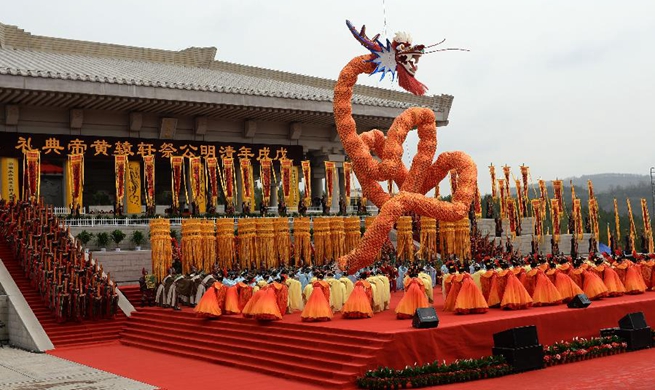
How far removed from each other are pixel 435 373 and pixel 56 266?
9632 millimetres

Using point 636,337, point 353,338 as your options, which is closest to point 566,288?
point 636,337

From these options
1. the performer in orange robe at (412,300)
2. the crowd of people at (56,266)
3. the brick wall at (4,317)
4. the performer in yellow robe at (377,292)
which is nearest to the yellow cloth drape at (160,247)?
the crowd of people at (56,266)

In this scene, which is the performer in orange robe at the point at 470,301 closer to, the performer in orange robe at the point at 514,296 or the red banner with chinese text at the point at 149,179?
the performer in orange robe at the point at 514,296

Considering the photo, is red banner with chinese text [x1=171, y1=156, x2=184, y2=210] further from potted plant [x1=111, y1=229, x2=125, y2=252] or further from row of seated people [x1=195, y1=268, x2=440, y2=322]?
row of seated people [x1=195, y1=268, x2=440, y2=322]

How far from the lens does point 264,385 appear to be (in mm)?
10062

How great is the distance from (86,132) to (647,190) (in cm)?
10377

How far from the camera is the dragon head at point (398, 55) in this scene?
→ 641 inches

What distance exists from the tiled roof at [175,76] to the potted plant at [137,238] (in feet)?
15.9

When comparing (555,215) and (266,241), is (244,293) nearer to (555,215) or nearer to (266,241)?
(266,241)

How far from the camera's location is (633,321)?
11508mm

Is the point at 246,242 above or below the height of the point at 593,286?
above

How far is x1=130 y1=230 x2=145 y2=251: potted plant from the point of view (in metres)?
20.1

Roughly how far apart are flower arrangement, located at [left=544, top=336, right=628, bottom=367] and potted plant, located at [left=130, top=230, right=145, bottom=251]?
12.6 meters

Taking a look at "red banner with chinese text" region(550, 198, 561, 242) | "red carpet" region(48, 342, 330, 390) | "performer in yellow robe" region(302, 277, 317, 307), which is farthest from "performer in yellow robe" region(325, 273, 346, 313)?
"red banner with chinese text" region(550, 198, 561, 242)
